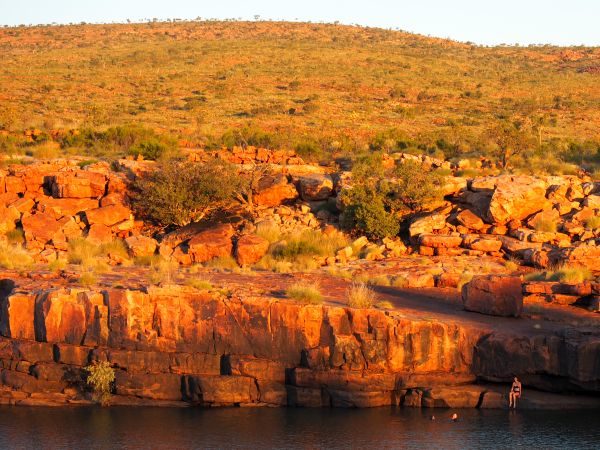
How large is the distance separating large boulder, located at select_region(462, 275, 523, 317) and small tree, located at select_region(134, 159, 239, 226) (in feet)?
33.0

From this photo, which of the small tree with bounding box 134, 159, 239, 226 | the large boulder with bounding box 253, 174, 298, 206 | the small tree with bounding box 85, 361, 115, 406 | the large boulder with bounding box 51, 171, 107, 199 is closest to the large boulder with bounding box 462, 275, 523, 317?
the small tree with bounding box 85, 361, 115, 406

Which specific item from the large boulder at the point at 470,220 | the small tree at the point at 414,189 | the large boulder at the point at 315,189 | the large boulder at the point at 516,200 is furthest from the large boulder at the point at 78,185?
the large boulder at the point at 516,200

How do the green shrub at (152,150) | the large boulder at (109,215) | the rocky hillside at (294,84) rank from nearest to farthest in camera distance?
the large boulder at (109,215) → the green shrub at (152,150) → the rocky hillside at (294,84)

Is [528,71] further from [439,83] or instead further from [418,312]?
[418,312]

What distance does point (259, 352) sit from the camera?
18516mm

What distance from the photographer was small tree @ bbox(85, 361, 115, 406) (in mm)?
18016

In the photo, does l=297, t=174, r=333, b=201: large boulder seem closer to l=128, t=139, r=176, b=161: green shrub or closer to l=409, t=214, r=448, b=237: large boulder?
l=409, t=214, r=448, b=237: large boulder

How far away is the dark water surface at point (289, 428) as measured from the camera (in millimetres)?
15883

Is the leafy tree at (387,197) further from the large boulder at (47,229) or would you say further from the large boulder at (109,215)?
the large boulder at (47,229)

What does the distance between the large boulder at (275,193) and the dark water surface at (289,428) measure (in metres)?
11.3

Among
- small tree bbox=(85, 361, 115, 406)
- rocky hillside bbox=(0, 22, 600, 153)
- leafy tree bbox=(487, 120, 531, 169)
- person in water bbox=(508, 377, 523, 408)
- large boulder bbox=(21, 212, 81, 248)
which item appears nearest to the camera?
person in water bbox=(508, 377, 523, 408)

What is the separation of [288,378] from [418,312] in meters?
3.42

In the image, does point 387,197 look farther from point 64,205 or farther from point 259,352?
point 64,205

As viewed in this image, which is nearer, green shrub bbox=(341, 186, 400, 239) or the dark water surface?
the dark water surface
